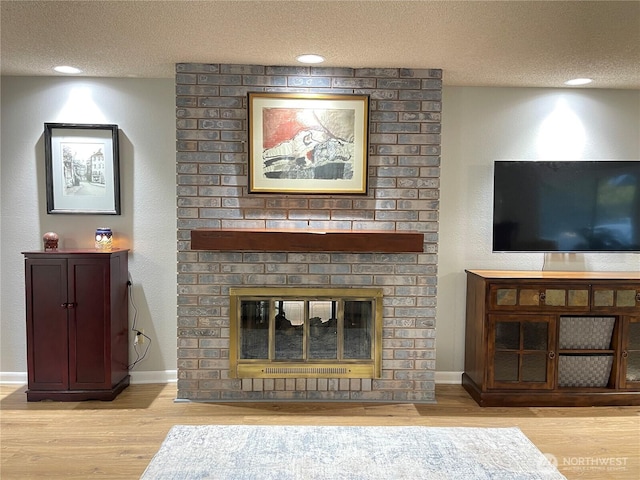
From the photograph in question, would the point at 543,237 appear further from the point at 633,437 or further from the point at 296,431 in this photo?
the point at 296,431

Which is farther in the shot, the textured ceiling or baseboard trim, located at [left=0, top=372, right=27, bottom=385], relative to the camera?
baseboard trim, located at [left=0, top=372, right=27, bottom=385]

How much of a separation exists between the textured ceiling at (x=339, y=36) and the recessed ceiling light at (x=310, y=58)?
0.05m

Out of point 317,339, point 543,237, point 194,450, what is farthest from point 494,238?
point 194,450

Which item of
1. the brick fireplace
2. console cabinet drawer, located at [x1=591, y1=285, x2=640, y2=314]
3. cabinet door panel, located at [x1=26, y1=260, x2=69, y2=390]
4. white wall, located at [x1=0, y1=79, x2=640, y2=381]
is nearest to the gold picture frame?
the brick fireplace

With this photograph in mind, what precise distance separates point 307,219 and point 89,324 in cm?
158

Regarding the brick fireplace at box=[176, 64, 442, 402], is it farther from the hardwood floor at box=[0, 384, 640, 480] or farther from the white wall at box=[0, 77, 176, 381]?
the white wall at box=[0, 77, 176, 381]

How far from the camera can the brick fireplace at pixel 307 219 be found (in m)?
3.26

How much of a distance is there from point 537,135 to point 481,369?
1753mm

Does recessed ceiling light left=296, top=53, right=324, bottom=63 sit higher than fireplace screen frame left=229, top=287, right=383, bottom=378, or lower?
higher

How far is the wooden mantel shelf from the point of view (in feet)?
10.2

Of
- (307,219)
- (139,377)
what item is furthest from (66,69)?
(139,377)

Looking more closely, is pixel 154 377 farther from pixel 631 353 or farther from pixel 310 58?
pixel 631 353

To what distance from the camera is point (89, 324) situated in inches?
131

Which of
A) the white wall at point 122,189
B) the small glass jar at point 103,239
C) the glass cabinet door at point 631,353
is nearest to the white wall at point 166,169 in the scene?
the white wall at point 122,189
